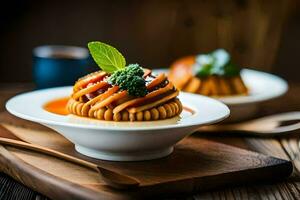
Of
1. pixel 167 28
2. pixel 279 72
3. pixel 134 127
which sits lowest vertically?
pixel 279 72

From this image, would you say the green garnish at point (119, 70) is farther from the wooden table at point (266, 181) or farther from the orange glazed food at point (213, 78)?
the orange glazed food at point (213, 78)

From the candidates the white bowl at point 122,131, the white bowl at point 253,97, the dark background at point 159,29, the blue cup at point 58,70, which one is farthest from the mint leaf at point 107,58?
the dark background at point 159,29

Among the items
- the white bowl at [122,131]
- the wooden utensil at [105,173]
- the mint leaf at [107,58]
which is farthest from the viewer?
the mint leaf at [107,58]

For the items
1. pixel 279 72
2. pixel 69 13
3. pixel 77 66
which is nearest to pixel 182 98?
pixel 77 66

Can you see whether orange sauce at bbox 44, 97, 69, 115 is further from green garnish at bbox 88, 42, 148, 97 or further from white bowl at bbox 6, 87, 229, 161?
green garnish at bbox 88, 42, 148, 97

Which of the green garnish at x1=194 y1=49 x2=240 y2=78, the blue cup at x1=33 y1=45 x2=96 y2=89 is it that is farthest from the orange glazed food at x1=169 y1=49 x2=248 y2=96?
the blue cup at x1=33 y1=45 x2=96 y2=89

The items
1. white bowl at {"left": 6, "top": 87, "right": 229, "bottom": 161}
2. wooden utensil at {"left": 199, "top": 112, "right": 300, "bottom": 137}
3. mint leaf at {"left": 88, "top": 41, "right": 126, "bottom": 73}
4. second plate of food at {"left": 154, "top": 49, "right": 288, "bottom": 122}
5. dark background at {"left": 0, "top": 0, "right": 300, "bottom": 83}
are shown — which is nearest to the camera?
white bowl at {"left": 6, "top": 87, "right": 229, "bottom": 161}

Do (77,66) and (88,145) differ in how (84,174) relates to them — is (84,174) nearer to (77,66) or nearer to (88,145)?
(88,145)
